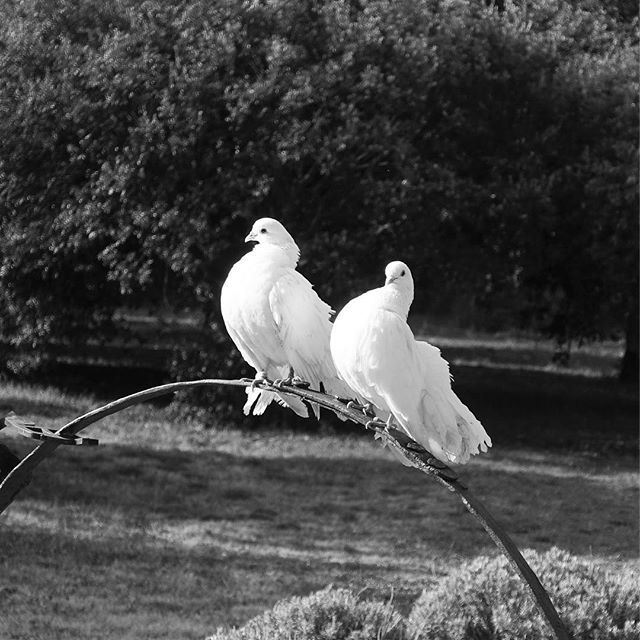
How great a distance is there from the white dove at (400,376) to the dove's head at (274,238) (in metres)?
0.53

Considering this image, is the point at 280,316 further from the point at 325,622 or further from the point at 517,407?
the point at 517,407

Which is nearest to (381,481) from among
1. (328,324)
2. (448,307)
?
(328,324)

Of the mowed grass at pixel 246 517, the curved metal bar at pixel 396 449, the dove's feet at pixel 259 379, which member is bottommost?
the mowed grass at pixel 246 517

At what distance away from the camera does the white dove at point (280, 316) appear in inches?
125

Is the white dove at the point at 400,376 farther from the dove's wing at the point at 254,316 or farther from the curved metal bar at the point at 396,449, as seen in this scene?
the dove's wing at the point at 254,316

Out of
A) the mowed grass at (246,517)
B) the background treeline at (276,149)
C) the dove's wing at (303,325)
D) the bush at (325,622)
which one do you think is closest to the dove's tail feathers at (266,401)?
the dove's wing at (303,325)

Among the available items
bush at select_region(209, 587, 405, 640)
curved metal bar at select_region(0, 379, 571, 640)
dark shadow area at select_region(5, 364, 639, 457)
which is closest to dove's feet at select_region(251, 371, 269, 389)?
curved metal bar at select_region(0, 379, 571, 640)

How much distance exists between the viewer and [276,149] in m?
9.30

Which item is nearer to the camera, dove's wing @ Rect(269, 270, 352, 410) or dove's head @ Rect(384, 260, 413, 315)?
dove's head @ Rect(384, 260, 413, 315)

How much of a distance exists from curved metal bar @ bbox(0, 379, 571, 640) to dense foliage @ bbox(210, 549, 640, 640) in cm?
143

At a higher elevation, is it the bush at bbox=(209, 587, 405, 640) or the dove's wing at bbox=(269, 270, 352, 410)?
the dove's wing at bbox=(269, 270, 352, 410)

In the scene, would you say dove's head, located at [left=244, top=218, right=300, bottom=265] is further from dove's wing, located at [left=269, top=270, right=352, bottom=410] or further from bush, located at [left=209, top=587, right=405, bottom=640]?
bush, located at [left=209, top=587, right=405, bottom=640]

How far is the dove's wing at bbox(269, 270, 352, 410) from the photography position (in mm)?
3170

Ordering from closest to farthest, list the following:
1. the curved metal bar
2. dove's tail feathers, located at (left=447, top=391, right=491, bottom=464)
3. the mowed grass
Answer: the curved metal bar, dove's tail feathers, located at (left=447, top=391, right=491, bottom=464), the mowed grass
